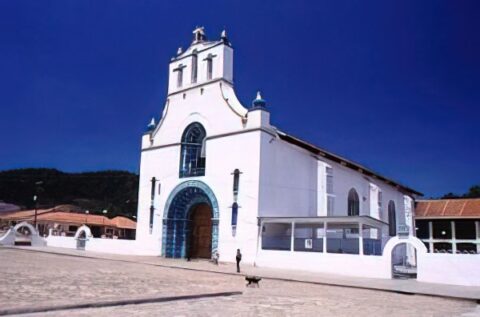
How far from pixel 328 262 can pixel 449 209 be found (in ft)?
64.0

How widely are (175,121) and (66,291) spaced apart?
66.0 feet

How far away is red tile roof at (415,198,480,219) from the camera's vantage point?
3431 cm

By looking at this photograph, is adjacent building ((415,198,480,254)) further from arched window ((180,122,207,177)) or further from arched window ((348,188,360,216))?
arched window ((180,122,207,177))

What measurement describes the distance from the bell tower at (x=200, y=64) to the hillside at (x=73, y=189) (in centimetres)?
5974

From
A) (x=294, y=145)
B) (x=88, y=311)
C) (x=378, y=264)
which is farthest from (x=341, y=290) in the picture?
(x=294, y=145)

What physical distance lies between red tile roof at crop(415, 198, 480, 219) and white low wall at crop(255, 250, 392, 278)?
1709 cm

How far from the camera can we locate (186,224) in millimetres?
28891

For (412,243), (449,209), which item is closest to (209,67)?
(412,243)

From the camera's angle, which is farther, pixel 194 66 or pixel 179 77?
pixel 179 77

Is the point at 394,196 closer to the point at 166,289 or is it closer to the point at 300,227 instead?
the point at 300,227

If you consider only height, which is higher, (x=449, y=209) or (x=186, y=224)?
(x=449, y=209)

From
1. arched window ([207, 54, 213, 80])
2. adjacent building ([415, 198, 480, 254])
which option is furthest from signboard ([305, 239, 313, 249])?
adjacent building ([415, 198, 480, 254])

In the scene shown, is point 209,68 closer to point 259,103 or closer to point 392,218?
point 259,103

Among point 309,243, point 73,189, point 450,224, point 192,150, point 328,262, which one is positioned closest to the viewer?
point 328,262
